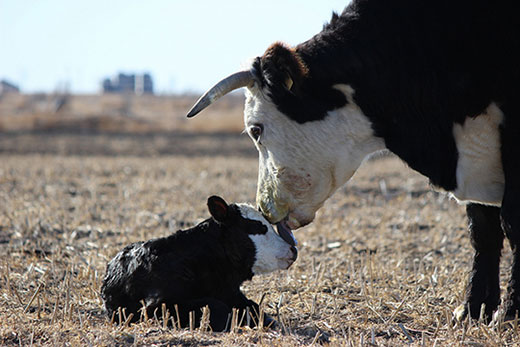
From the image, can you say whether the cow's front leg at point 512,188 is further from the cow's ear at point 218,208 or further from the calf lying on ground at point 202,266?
the cow's ear at point 218,208

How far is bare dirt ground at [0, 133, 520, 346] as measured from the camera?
14.0 ft

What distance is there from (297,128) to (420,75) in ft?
2.86

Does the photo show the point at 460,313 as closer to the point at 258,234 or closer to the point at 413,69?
Answer: the point at 258,234

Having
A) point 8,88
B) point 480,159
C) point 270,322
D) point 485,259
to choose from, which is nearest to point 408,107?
point 480,159

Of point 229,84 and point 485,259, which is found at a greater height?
point 229,84

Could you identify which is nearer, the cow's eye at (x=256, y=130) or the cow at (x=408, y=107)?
the cow at (x=408, y=107)

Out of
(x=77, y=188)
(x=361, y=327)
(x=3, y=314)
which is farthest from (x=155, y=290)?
(x=77, y=188)

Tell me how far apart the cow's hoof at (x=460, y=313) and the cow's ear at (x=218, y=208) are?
5.69 ft

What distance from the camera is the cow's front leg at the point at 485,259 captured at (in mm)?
4953

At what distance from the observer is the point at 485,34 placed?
14.1ft

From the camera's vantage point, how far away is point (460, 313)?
4.89 m

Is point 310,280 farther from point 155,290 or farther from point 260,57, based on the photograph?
point 260,57

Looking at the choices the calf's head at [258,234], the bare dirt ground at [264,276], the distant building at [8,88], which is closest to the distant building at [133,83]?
the distant building at [8,88]

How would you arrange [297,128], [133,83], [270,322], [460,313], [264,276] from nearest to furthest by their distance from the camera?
[270,322], [297,128], [460,313], [264,276], [133,83]
